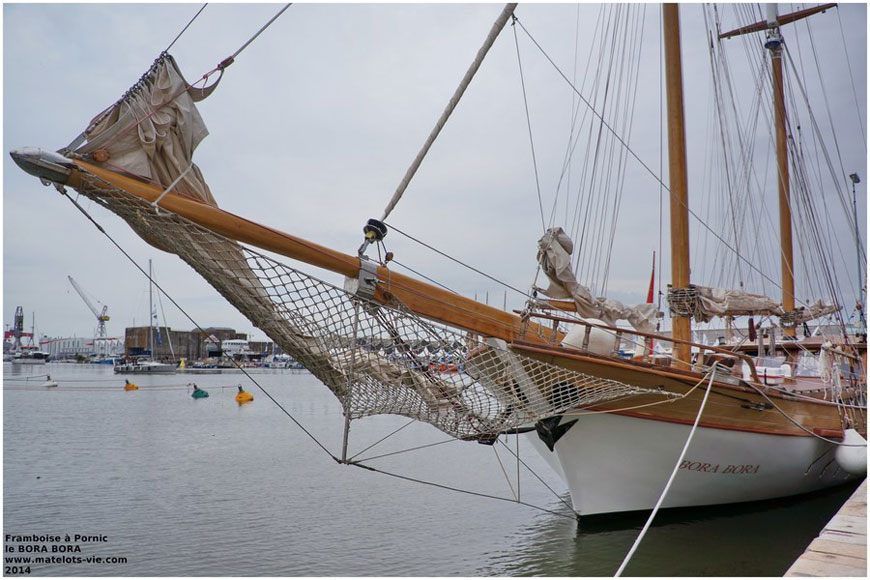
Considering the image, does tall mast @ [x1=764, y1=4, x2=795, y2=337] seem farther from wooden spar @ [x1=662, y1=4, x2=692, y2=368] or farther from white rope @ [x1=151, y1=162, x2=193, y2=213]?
white rope @ [x1=151, y1=162, x2=193, y2=213]

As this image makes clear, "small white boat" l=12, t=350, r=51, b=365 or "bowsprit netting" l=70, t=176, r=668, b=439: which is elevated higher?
"bowsprit netting" l=70, t=176, r=668, b=439

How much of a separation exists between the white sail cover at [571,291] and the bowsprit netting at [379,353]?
1290 millimetres

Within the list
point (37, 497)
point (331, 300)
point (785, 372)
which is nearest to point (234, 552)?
point (331, 300)

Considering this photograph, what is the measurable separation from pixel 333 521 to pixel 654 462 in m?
5.04

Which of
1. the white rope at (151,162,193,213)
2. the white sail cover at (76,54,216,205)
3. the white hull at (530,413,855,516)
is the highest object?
the white sail cover at (76,54,216,205)

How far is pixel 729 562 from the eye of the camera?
791 centimetres

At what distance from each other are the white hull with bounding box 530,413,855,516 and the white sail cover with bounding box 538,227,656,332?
1.46m

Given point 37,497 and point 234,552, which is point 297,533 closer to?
point 234,552

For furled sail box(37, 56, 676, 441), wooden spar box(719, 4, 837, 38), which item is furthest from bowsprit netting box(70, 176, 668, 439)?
wooden spar box(719, 4, 837, 38)

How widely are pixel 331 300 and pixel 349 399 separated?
4.48 feet

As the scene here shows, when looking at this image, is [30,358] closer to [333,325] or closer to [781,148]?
[781,148]

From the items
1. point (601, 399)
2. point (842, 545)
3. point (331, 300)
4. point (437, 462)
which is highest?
point (331, 300)

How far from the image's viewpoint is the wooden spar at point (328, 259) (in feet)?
18.2

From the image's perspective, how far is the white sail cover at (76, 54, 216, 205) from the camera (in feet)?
18.5
